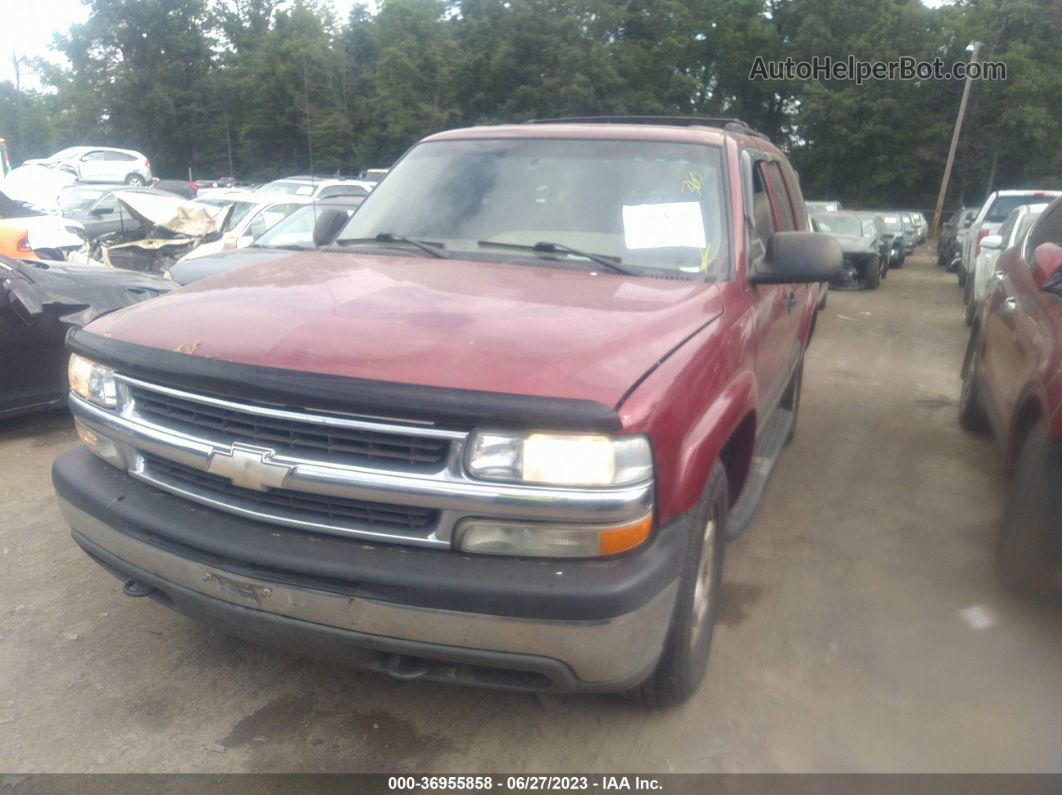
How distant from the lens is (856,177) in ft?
141

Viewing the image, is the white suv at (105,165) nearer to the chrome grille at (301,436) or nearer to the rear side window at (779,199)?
the rear side window at (779,199)

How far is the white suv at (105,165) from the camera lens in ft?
95.6

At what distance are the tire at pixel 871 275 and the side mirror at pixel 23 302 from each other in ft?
45.3

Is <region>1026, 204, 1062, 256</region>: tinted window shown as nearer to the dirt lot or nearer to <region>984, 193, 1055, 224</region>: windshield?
the dirt lot

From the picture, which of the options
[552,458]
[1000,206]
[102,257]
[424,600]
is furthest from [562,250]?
[1000,206]

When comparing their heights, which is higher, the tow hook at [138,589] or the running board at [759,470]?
the tow hook at [138,589]

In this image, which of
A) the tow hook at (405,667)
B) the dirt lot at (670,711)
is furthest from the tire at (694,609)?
the tow hook at (405,667)

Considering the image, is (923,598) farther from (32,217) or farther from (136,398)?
(32,217)

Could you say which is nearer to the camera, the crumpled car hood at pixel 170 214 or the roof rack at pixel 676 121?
the roof rack at pixel 676 121

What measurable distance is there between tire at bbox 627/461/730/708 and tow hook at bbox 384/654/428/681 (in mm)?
710

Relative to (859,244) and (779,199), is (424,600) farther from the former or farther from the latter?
(859,244)

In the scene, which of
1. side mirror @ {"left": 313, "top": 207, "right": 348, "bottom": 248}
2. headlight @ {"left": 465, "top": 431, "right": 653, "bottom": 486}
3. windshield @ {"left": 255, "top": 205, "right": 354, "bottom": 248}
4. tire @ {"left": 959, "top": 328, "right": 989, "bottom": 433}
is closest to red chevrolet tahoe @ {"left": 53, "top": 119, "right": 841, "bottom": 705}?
headlight @ {"left": 465, "top": 431, "right": 653, "bottom": 486}

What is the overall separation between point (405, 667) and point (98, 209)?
16334 mm

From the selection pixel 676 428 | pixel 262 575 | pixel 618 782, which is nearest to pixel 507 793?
pixel 618 782
